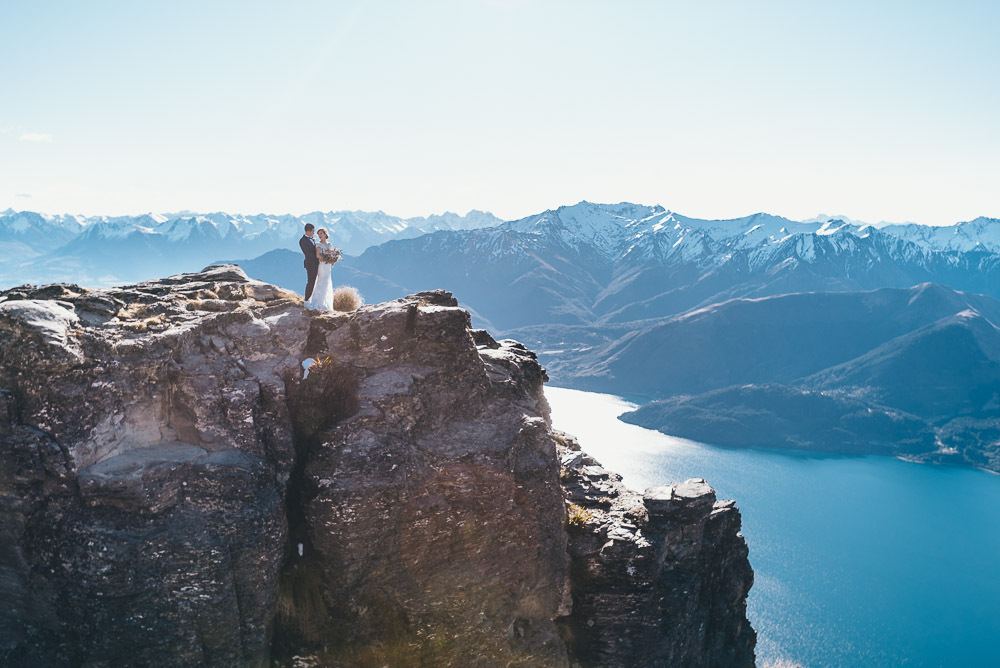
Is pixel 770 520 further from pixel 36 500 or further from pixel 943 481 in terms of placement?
pixel 36 500

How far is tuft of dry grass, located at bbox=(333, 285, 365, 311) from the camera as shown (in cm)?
2308

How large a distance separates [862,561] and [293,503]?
136302 millimetres

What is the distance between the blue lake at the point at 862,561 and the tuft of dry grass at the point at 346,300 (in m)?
89.8

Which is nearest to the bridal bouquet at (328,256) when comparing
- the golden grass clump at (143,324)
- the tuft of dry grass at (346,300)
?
the tuft of dry grass at (346,300)

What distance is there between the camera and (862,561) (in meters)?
121

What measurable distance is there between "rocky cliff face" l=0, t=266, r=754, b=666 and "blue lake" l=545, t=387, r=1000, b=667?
273ft

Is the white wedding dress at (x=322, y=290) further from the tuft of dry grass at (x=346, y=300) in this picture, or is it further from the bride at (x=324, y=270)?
the tuft of dry grass at (x=346, y=300)

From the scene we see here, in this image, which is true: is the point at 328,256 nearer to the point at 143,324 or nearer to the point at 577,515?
the point at 143,324

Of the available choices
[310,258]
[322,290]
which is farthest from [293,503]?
[310,258]

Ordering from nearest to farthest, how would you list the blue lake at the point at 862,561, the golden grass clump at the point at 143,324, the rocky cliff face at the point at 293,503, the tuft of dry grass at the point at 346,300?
1. the rocky cliff face at the point at 293,503
2. the golden grass clump at the point at 143,324
3. the tuft of dry grass at the point at 346,300
4. the blue lake at the point at 862,561

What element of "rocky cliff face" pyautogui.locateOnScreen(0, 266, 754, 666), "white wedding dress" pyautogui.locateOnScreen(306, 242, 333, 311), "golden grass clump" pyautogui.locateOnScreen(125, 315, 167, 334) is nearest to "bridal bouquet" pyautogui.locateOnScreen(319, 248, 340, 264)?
"white wedding dress" pyautogui.locateOnScreen(306, 242, 333, 311)

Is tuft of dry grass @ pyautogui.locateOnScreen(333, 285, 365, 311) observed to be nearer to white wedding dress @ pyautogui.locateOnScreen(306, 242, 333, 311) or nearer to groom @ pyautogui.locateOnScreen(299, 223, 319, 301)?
white wedding dress @ pyautogui.locateOnScreen(306, 242, 333, 311)

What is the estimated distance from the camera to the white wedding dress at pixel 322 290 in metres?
22.4

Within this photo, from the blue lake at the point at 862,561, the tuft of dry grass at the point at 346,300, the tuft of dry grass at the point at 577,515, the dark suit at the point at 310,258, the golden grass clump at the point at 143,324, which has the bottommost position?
the blue lake at the point at 862,561
